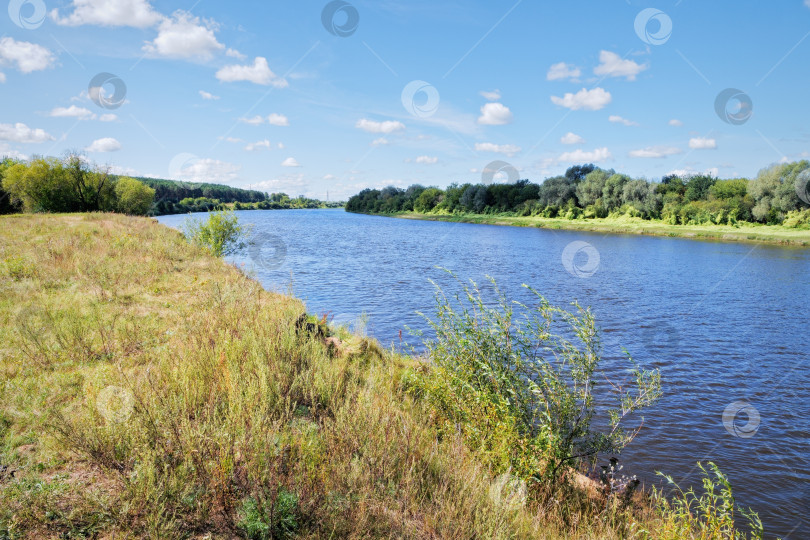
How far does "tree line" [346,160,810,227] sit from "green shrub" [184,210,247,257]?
74.8 meters

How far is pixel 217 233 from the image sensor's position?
27.4 metres

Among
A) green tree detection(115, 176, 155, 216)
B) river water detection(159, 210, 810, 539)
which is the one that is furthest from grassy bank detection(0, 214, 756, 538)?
green tree detection(115, 176, 155, 216)

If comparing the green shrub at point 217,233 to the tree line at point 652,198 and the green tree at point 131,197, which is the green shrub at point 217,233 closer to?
the green tree at point 131,197

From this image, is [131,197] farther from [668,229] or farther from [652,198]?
[652,198]

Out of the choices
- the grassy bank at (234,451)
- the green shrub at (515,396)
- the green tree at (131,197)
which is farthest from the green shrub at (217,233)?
the green tree at (131,197)

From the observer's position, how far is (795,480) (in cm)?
888

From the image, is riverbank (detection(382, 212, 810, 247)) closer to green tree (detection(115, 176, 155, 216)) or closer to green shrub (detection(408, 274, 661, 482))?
green shrub (detection(408, 274, 661, 482))

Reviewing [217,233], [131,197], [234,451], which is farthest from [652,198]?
[131,197]

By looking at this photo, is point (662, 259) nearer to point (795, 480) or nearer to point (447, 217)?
point (795, 480)

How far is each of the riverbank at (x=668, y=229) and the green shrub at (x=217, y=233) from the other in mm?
67257

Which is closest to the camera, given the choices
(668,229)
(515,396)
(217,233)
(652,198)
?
(515,396)

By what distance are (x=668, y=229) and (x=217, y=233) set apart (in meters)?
74.6

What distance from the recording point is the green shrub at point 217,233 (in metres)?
27.0

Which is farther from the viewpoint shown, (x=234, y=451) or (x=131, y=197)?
(x=131, y=197)
